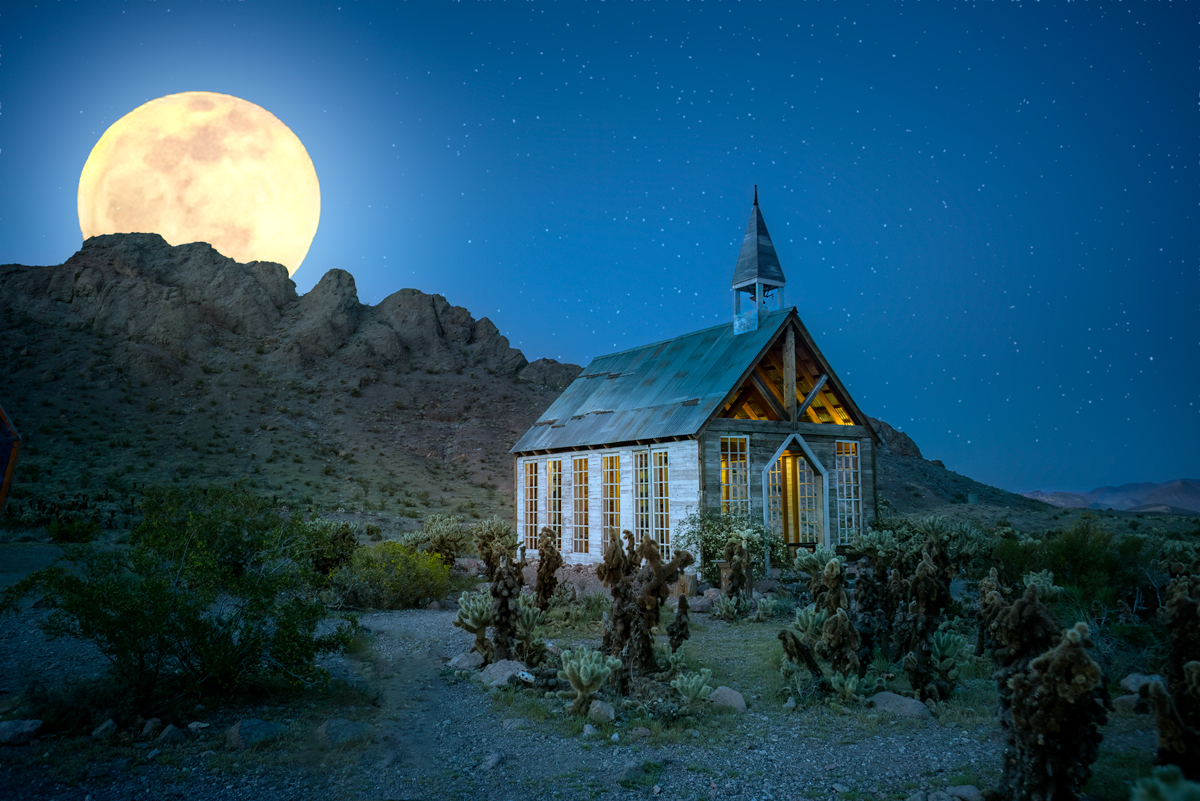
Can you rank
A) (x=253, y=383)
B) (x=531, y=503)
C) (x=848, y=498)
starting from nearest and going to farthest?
(x=848, y=498) < (x=531, y=503) < (x=253, y=383)

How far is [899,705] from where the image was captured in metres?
7.05

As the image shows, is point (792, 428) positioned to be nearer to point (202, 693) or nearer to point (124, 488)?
point (202, 693)

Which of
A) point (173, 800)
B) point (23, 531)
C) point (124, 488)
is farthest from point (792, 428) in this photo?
point (124, 488)

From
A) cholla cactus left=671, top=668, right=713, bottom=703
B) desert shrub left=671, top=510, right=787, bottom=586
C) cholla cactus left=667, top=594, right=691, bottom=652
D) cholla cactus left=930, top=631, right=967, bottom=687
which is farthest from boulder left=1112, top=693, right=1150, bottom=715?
desert shrub left=671, top=510, right=787, bottom=586

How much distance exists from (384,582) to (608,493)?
713cm

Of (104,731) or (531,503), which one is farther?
(531,503)

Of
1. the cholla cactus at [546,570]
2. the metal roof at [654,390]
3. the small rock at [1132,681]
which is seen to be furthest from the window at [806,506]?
the small rock at [1132,681]

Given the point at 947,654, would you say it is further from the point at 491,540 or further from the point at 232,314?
the point at 232,314

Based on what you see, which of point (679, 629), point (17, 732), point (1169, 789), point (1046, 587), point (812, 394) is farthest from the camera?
point (812, 394)

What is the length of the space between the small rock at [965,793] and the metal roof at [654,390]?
35.0 ft

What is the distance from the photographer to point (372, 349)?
58031 millimetres

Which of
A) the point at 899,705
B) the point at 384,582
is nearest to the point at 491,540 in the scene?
the point at 384,582

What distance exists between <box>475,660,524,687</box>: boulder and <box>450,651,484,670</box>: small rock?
0.32 metres

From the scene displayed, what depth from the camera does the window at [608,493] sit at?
18562 millimetres
